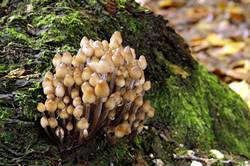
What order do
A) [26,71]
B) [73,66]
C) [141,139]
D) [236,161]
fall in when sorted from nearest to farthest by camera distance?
[73,66] < [26,71] < [141,139] < [236,161]

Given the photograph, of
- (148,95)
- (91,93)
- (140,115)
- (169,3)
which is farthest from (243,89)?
(169,3)

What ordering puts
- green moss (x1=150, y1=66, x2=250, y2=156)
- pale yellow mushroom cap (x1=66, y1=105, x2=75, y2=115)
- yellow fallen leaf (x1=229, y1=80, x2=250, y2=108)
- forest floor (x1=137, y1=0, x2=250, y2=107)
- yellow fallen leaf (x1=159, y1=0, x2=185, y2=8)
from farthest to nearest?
yellow fallen leaf (x1=159, y1=0, x2=185, y2=8) → forest floor (x1=137, y1=0, x2=250, y2=107) → yellow fallen leaf (x1=229, y1=80, x2=250, y2=108) → green moss (x1=150, y1=66, x2=250, y2=156) → pale yellow mushroom cap (x1=66, y1=105, x2=75, y2=115)

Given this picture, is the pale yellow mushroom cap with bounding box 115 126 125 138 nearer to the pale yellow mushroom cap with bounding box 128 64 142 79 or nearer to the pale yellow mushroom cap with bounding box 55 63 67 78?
the pale yellow mushroom cap with bounding box 128 64 142 79

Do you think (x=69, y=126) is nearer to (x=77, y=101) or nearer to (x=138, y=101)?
(x=77, y=101)

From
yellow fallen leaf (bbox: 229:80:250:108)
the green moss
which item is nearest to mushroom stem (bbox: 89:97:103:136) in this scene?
the green moss

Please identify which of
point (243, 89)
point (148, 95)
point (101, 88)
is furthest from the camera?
point (243, 89)

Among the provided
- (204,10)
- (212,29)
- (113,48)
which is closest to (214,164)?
(113,48)

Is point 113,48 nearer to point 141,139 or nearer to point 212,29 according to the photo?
point 141,139
